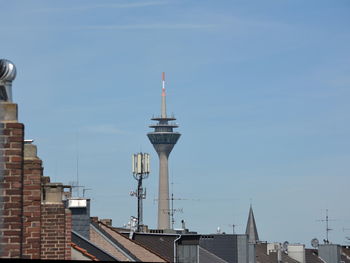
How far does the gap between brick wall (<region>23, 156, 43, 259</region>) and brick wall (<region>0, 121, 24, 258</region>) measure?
2139mm

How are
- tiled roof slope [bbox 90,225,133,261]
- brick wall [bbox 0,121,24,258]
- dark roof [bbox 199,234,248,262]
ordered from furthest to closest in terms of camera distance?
dark roof [bbox 199,234,248,262]
tiled roof slope [bbox 90,225,133,261]
brick wall [bbox 0,121,24,258]

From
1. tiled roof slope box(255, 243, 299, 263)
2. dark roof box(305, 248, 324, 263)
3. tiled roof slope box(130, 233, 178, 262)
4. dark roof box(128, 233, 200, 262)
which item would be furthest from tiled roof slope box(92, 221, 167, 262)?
dark roof box(305, 248, 324, 263)

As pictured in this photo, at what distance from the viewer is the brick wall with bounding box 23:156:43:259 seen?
1758cm

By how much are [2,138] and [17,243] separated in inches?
58.6

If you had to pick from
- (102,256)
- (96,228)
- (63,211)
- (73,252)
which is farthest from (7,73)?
(96,228)

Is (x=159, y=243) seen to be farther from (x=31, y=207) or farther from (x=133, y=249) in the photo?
(x=31, y=207)

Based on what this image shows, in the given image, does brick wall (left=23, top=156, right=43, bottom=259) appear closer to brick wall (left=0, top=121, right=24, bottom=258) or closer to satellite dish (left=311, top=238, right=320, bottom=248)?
brick wall (left=0, top=121, right=24, bottom=258)

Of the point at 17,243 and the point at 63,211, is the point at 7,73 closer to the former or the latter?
the point at 17,243

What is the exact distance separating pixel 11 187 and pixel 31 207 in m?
2.32

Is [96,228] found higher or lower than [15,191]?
higher

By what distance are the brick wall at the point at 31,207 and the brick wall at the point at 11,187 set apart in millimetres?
2139

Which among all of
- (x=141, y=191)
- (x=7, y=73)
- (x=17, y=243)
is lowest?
(x=17, y=243)

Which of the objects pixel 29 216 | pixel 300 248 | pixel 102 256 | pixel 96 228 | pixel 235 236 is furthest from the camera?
pixel 300 248

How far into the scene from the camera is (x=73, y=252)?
91.2 ft
